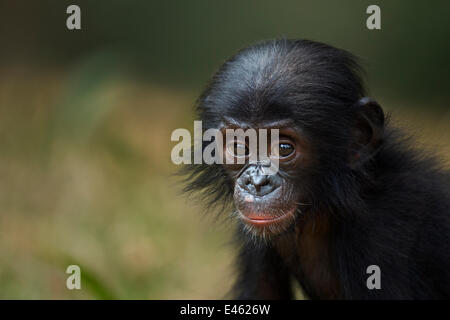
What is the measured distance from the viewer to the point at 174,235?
452 inches

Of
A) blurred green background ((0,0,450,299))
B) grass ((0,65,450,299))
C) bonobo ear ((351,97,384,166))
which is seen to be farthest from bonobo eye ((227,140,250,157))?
grass ((0,65,450,299))

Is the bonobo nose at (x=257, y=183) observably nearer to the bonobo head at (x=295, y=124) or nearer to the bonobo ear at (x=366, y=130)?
the bonobo head at (x=295, y=124)

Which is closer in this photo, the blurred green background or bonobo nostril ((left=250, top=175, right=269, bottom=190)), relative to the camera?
bonobo nostril ((left=250, top=175, right=269, bottom=190))

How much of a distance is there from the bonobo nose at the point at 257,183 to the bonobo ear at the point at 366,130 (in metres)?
0.92

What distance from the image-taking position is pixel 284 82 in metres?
6.69

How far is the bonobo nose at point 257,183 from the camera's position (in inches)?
261

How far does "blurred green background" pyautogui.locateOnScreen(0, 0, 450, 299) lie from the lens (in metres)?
10.1

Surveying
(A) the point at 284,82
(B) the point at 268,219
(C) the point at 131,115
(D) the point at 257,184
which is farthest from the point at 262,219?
(C) the point at 131,115

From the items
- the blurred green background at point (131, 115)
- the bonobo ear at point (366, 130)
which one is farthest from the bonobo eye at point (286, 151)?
the blurred green background at point (131, 115)

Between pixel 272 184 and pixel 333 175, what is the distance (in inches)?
27.4

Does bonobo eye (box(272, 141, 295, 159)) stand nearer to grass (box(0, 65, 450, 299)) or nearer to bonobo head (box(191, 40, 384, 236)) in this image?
bonobo head (box(191, 40, 384, 236))

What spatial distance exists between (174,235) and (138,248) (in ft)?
3.08
